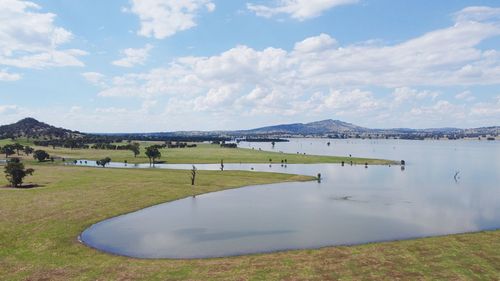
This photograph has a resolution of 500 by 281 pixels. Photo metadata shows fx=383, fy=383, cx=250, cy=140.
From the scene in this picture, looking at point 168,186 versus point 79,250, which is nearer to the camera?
point 79,250

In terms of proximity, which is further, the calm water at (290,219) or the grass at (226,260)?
the calm water at (290,219)

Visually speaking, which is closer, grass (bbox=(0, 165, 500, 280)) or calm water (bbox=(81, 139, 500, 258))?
grass (bbox=(0, 165, 500, 280))

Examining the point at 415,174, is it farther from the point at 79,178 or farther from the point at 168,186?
the point at 79,178

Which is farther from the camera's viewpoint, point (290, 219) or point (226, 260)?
point (290, 219)

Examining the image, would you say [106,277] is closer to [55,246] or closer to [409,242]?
[55,246]

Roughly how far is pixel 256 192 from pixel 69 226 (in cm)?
5648

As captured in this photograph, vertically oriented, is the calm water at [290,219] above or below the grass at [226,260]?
below

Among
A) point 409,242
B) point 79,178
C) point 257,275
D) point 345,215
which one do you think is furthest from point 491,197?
point 79,178

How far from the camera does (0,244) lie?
5162 centimetres

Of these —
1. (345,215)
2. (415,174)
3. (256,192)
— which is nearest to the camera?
(345,215)

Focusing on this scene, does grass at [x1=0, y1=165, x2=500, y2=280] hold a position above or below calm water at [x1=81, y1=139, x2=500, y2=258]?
above

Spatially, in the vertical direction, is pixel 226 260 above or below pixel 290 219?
above

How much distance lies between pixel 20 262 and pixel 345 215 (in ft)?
184

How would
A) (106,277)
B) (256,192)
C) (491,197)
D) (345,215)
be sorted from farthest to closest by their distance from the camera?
(256,192), (491,197), (345,215), (106,277)
